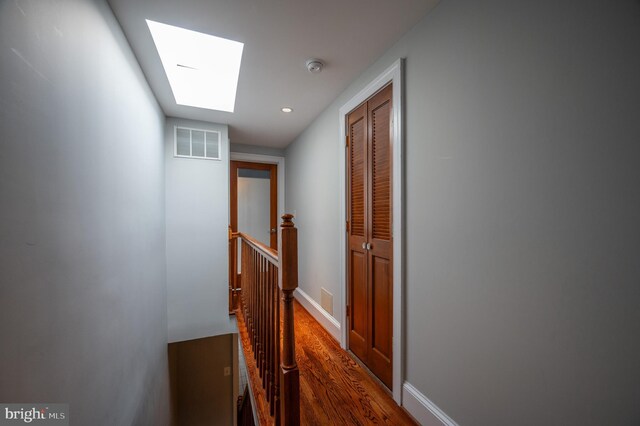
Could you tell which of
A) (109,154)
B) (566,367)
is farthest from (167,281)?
(566,367)

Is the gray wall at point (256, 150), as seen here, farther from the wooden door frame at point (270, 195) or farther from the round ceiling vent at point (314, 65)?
the round ceiling vent at point (314, 65)

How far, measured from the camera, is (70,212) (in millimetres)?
1034

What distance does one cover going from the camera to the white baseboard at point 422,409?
1361mm

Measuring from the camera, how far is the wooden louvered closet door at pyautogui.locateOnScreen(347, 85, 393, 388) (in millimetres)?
1830

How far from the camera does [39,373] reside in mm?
832

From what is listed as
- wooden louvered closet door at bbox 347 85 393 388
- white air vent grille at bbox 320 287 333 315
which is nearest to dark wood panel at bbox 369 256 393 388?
wooden louvered closet door at bbox 347 85 393 388

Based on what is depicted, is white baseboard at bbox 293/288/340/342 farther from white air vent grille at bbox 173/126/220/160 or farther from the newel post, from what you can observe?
white air vent grille at bbox 173/126/220/160

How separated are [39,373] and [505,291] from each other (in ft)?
5.87

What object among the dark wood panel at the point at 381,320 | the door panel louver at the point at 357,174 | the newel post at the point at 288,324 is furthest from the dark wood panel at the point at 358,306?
the newel post at the point at 288,324

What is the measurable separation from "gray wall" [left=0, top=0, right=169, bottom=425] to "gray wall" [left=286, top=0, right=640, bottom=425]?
171 cm

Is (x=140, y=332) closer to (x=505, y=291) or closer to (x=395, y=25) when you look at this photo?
(x=505, y=291)

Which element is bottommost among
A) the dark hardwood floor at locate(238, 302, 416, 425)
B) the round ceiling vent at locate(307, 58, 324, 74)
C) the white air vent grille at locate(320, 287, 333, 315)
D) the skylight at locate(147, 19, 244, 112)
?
the dark hardwood floor at locate(238, 302, 416, 425)

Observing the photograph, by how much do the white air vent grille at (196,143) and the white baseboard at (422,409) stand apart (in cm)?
313

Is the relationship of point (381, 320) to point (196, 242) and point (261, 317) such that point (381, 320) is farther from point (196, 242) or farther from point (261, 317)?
point (196, 242)
